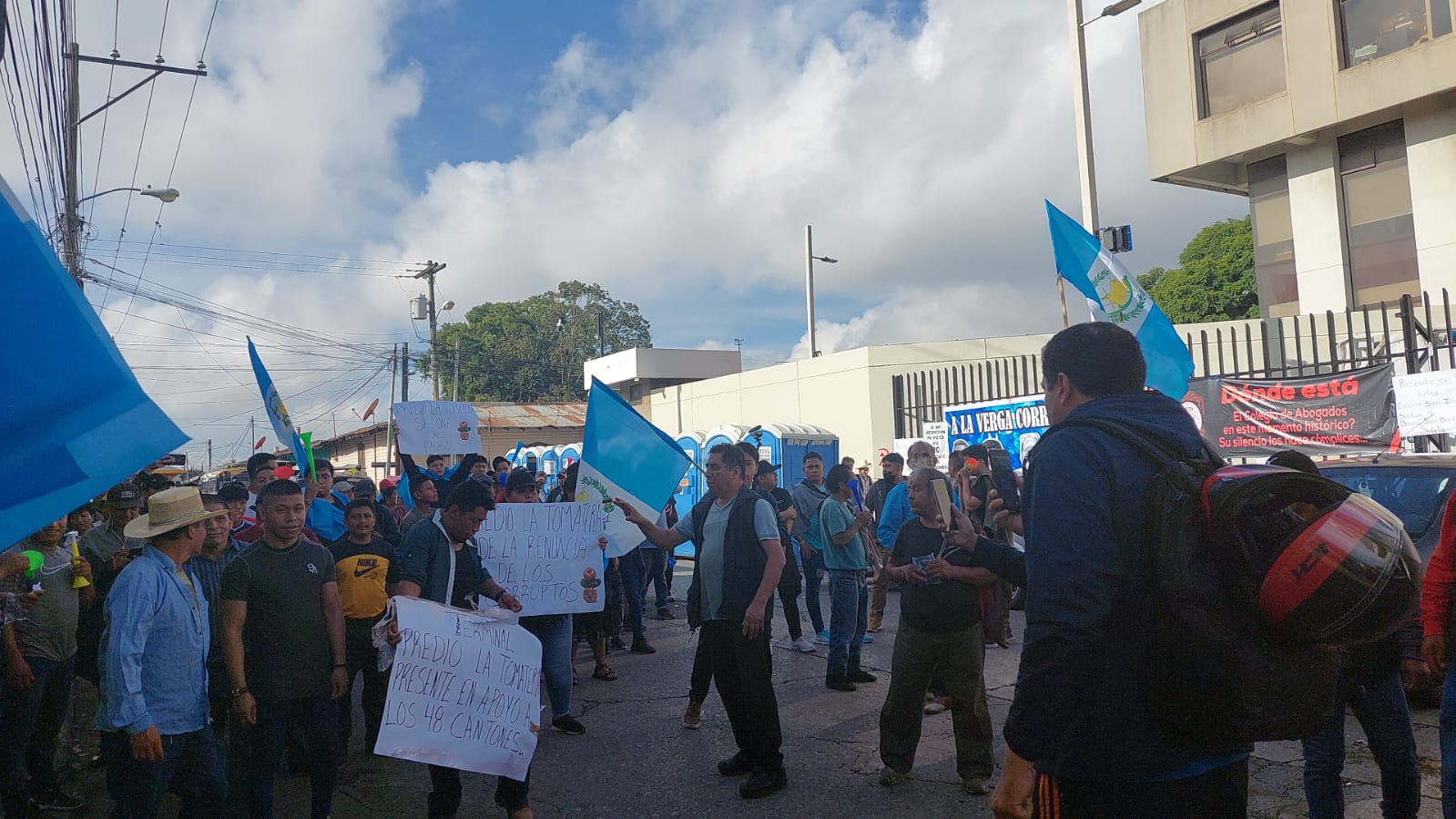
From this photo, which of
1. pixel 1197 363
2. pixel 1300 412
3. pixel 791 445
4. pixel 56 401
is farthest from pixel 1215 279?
pixel 56 401

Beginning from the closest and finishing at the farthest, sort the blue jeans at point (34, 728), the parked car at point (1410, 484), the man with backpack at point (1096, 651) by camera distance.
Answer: the man with backpack at point (1096, 651), the blue jeans at point (34, 728), the parked car at point (1410, 484)

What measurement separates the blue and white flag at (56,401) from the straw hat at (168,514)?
2.22m

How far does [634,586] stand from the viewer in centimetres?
966

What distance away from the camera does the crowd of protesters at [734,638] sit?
2074mm

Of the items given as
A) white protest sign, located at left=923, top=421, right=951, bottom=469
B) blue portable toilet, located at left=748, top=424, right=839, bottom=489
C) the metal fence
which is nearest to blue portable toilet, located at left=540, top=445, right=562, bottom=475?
blue portable toilet, located at left=748, top=424, right=839, bottom=489

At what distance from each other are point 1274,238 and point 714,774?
20.7 metres

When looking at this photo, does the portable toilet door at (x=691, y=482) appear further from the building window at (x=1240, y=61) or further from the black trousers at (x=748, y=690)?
the black trousers at (x=748, y=690)

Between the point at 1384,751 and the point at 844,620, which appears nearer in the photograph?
the point at 1384,751

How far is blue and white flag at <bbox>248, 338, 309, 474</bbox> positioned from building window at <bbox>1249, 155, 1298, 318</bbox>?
20.3 m

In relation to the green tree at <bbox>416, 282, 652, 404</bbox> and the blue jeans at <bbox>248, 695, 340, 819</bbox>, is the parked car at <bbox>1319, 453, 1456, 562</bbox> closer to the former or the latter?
the blue jeans at <bbox>248, 695, 340, 819</bbox>

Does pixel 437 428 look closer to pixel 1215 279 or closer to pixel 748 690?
pixel 748 690

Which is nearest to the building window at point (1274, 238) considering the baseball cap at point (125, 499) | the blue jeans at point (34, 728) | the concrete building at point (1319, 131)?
the concrete building at point (1319, 131)

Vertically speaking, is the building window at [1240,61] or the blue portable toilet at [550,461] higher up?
the building window at [1240,61]

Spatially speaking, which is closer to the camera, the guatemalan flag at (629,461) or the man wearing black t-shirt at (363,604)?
the man wearing black t-shirt at (363,604)
